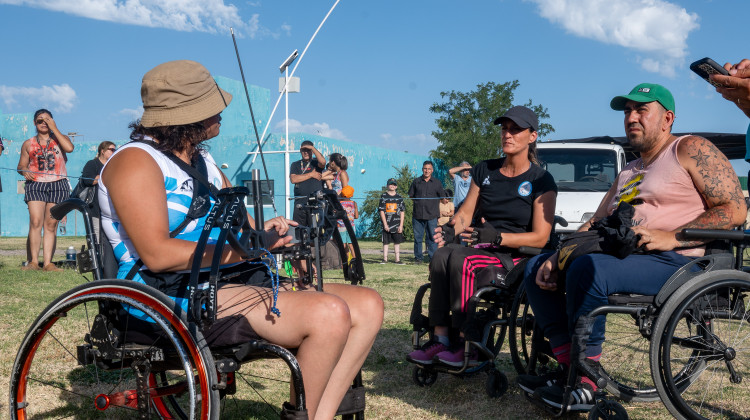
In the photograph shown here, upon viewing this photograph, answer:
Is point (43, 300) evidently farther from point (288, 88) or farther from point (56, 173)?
point (288, 88)

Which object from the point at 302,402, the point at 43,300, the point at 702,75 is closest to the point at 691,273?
the point at 702,75

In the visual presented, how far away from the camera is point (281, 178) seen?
21312mm

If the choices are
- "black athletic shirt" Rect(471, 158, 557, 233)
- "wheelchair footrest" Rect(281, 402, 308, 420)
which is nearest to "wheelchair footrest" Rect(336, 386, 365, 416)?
"wheelchair footrest" Rect(281, 402, 308, 420)

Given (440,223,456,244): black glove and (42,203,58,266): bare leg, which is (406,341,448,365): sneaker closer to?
(440,223,456,244): black glove

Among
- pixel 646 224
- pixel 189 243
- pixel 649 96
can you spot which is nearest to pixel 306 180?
pixel 649 96

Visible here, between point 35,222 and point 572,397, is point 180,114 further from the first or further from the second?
point 35,222

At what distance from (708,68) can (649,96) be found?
613 mm

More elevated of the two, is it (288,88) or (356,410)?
(288,88)

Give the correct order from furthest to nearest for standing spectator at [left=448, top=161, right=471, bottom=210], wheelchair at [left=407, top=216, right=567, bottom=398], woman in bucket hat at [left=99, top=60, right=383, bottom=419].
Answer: standing spectator at [left=448, top=161, right=471, bottom=210], wheelchair at [left=407, top=216, right=567, bottom=398], woman in bucket hat at [left=99, top=60, right=383, bottom=419]

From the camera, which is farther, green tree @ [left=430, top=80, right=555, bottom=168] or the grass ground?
green tree @ [left=430, top=80, right=555, bottom=168]

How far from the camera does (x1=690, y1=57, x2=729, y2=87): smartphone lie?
9.04ft

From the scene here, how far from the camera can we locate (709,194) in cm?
312

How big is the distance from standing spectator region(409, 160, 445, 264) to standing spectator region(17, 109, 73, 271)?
6.43 meters

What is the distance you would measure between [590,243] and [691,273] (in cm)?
45
